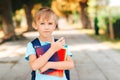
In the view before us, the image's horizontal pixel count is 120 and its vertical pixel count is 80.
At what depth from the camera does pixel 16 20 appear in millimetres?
58750

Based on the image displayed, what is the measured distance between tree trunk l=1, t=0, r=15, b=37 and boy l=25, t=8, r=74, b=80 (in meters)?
21.8

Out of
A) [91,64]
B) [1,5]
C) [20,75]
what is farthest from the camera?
[1,5]

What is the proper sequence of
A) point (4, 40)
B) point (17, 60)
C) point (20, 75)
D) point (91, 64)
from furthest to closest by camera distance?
point (4, 40), point (17, 60), point (91, 64), point (20, 75)

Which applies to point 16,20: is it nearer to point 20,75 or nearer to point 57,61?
point 20,75

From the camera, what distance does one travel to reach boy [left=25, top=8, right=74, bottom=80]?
3311mm

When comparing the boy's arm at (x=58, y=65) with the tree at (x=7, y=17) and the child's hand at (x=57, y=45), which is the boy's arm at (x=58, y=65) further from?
the tree at (x=7, y=17)

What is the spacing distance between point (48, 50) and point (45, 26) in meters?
0.23

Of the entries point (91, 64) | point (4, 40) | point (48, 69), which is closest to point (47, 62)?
point (48, 69)

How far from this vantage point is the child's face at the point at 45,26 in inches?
134

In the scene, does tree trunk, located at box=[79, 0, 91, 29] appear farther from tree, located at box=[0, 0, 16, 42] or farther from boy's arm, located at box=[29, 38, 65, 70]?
boy's arm, located at box=[29, 38, 65, 70]

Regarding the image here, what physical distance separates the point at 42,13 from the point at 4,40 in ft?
65.2

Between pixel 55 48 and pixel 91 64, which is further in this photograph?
pixel 91 64

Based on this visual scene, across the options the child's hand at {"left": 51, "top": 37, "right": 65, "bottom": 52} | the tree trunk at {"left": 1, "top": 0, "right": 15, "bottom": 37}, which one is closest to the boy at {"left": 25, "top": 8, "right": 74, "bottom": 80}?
the child's hand at {"left": 51, "top": 37, "right": 65, "bottom": 52}

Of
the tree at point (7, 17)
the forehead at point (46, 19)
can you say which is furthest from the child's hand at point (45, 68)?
the tree at point (7, 17)
